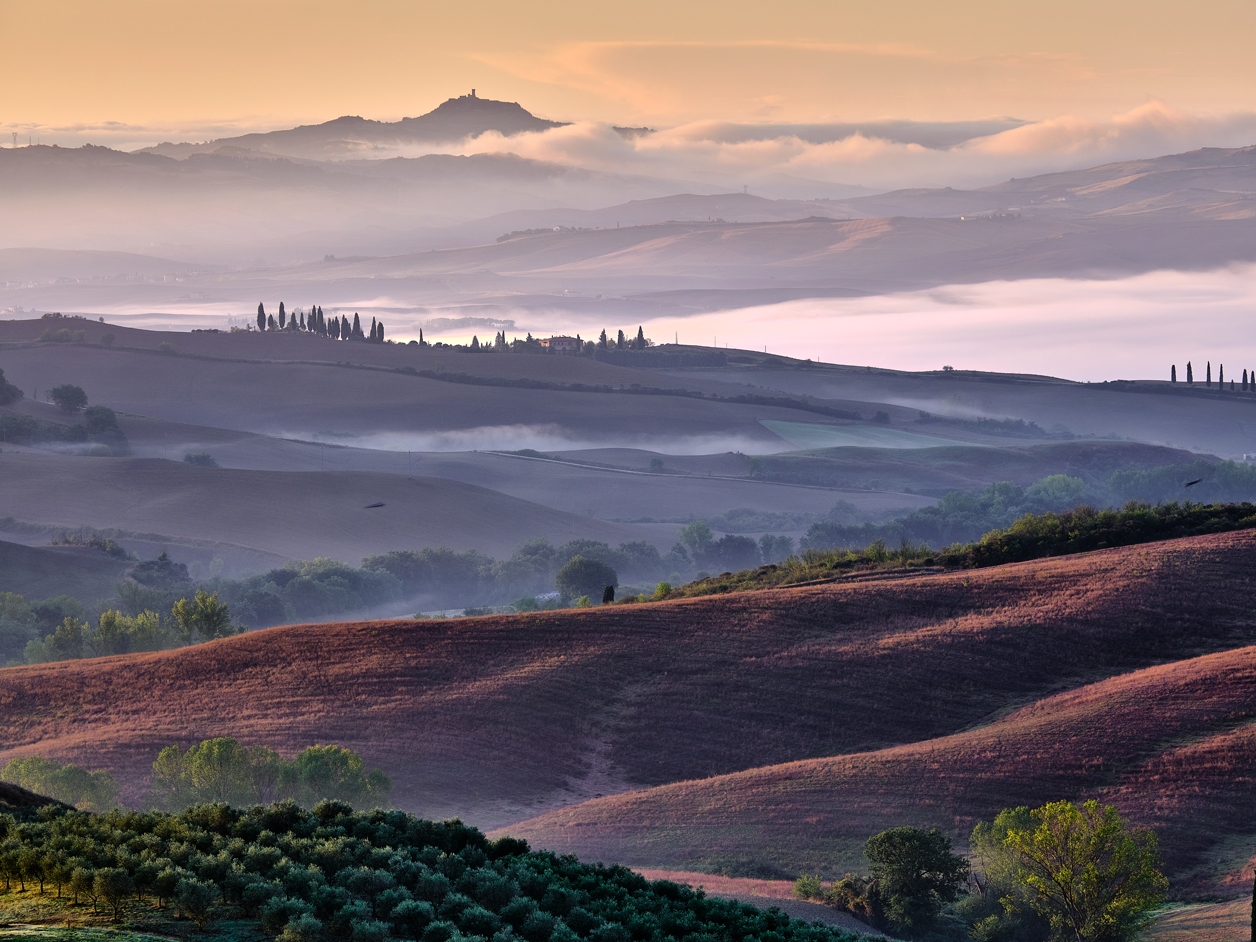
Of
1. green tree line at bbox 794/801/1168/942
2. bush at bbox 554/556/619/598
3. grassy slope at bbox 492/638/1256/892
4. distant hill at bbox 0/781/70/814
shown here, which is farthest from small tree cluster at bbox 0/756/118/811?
bush at bbox 554/556/619/598

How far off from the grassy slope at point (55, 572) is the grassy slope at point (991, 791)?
313 ft

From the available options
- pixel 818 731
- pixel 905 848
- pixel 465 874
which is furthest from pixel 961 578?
pixel 465 874

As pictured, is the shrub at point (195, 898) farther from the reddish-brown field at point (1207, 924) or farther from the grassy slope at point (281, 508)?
the grassy slope at point (281, 508)

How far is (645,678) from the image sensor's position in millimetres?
38906

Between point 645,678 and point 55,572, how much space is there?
94224 mm

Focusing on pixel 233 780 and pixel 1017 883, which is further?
pixel 233 780

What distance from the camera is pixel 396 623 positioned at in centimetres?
4447

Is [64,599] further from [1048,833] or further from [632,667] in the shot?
[1048,833]

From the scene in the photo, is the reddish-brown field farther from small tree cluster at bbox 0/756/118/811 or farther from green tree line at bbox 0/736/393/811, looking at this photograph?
small tree cluster at bbox 0/756/118/811

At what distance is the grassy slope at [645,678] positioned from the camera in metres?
35.0

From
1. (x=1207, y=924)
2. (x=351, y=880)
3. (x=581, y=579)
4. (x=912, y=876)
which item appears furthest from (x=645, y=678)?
(x=581, y=579)

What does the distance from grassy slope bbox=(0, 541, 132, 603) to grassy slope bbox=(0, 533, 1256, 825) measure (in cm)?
7420

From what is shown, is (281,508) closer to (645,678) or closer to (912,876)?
(645,678)

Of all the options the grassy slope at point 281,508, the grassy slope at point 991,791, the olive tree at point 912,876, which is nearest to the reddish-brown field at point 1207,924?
the grassy slope at point 991,791
